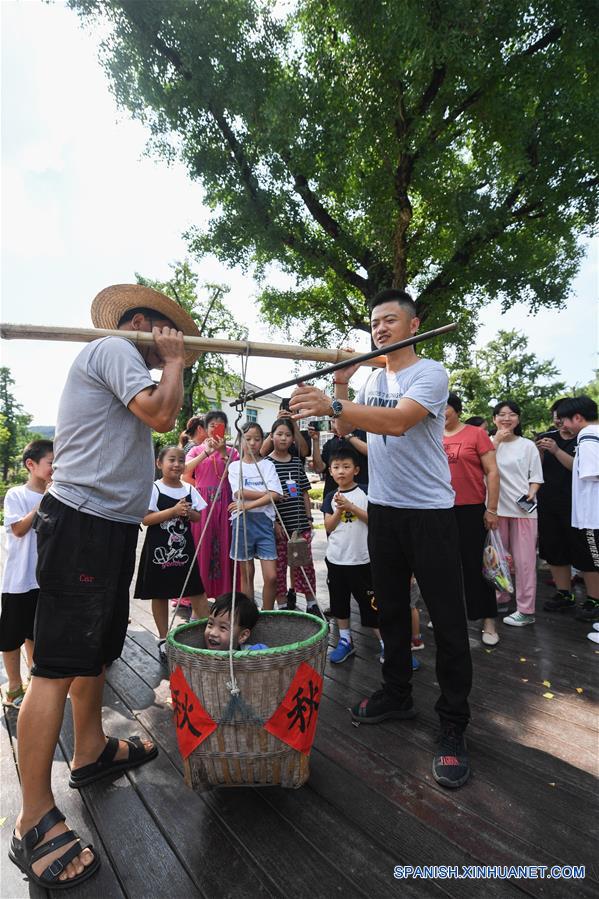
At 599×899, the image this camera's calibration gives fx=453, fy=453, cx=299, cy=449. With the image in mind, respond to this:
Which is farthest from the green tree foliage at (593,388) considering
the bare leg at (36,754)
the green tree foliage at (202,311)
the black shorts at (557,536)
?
the bare leg at (36,754)

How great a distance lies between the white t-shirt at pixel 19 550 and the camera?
8.78ft

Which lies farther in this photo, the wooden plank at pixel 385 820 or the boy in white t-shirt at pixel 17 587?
the boy in white t-shirt at pixel 17 587

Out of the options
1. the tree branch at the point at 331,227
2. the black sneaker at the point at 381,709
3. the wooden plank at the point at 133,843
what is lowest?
the wooden plank at the point at 133,843

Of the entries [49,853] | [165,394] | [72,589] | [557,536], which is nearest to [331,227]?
[557,536]

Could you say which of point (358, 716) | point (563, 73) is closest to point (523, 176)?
point (563, 73)

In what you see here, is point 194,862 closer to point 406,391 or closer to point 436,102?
point 406,391

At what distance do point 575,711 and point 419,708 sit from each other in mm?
866

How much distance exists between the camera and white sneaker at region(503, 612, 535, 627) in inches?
152

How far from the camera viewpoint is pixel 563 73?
20.6 feet

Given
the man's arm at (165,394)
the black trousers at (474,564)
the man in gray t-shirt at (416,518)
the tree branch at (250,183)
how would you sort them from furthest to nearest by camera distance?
the tree branch at (250,183), the black trousers at (474,564), the man in gray t-shirt at (416,518), the man's arm at (165,394)

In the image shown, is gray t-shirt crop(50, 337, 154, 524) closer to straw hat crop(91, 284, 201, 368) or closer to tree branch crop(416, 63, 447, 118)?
straw hat crop(91, 284, 201, 368)

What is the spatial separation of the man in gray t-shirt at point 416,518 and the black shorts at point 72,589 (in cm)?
115

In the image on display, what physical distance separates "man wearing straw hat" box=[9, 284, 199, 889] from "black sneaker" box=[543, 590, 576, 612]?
12.8 feet

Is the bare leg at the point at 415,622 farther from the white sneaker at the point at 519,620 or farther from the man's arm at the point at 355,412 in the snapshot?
the man's arm at the point at 355,412
